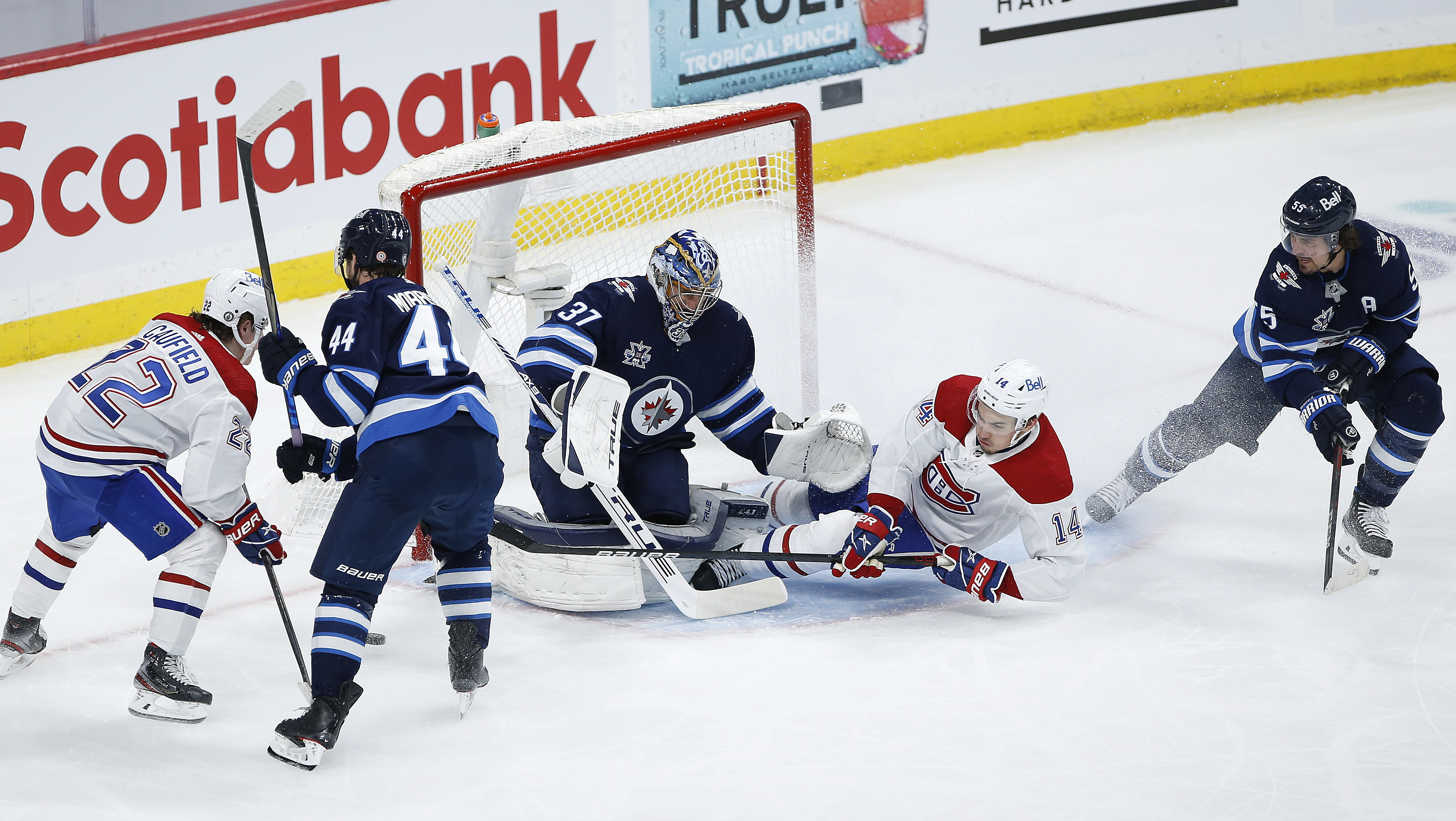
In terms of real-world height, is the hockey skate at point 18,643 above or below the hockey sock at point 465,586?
below

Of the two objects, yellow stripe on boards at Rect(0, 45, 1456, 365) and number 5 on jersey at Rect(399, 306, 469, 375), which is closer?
number 5 on jersey at Rect(399, 306, 469, 375)

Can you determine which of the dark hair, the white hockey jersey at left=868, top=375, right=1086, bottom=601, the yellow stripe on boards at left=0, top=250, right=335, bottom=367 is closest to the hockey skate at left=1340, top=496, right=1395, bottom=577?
the dark hair

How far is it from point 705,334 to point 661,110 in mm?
939

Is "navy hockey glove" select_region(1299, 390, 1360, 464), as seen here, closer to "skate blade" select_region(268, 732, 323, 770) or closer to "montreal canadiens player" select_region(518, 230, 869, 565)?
"montreal canadiens player" select_region(518, 230, 869, 565)

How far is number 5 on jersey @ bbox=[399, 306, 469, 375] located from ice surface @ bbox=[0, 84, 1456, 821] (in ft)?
2.49

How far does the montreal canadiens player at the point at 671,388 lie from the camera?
12.0ft

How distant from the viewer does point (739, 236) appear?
493 centimetres

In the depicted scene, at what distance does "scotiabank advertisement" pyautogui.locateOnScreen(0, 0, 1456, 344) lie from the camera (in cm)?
525

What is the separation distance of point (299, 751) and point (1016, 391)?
1.66 meters

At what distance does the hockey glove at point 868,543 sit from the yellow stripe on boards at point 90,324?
271 centimetres

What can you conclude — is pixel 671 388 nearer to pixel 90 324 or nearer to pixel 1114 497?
pixel 1114 497

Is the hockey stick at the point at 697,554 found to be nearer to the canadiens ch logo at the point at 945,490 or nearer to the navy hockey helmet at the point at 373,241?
the canadiens ch logo at the point at 945,490

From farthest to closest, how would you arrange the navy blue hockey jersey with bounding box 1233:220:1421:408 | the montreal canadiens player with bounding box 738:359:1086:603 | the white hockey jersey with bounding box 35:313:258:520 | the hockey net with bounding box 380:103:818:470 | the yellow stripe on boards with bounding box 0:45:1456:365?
the yellow stripe on boards with bounding box 0:45:1456:365 < the hockey net with bounding box 380:103:818:470 < the navy blue hockey jersey with bounding box 1233:220:1421:408 < the montreal canadiens player with bounding box 738:359:1086:603 < the white hockey jersey with bounding box 35:313:258:520

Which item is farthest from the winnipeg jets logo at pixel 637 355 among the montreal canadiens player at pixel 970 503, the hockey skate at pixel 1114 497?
the hockey skate at pixel 1114 497
